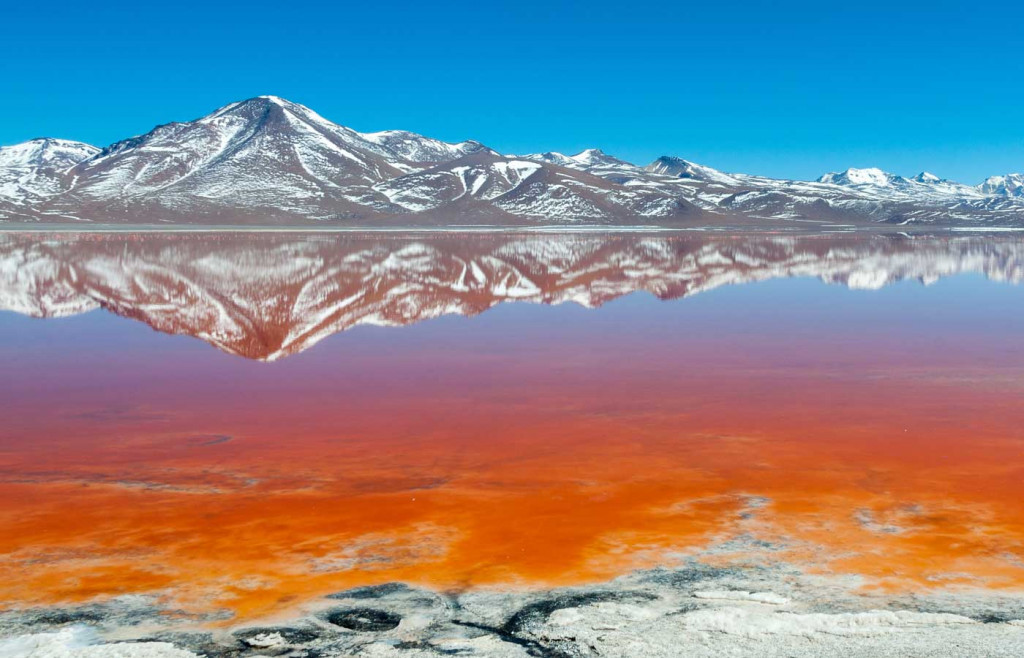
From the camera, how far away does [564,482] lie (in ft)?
34.2

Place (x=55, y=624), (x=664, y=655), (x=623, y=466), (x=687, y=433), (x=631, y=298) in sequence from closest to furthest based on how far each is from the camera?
(x=664, y=655), (x=55, y=624), (x=623, y=466), (x=687, y=433), (x=631, y=298)

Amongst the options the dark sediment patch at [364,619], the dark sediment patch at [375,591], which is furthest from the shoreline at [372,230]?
the dark sediment patch at [364,619]

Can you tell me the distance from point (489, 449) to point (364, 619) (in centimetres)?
515

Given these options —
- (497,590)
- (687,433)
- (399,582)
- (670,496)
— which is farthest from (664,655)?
(687,433)

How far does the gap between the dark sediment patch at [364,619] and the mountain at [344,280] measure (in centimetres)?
1247

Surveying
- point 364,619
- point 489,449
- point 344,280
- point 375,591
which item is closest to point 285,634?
point 364,619

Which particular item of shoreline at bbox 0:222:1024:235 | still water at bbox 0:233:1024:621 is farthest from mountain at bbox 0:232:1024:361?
shoreline at bbox 0:222:1024:235

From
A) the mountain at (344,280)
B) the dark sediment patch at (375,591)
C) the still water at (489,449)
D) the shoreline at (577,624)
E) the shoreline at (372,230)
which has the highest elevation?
the shoreline at (372,230)

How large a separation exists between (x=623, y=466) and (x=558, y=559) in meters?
3.11

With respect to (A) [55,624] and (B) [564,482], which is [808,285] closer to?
(B) [564,482]

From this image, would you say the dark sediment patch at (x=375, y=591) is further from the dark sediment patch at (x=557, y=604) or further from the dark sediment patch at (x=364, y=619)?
the dark sediment patch at (x=557, y=604)

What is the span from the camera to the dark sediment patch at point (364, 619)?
264 inches

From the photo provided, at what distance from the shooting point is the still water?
8.07 meters

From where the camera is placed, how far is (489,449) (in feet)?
39.1
